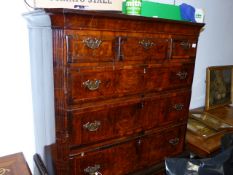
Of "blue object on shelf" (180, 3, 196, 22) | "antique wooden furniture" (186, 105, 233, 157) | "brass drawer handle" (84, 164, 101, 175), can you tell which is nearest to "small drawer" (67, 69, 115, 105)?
"brass drawer handle" (84, 164, 101, 175)

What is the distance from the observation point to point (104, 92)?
114cm

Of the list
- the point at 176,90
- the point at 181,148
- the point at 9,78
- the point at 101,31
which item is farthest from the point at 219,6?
the point at 9,78

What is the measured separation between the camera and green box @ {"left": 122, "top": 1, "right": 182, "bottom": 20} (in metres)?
1.41

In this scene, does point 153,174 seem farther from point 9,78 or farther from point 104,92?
point 9,78

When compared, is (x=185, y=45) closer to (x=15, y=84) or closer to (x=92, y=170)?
(x=92, y=170)

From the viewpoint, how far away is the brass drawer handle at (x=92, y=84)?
1.06 m

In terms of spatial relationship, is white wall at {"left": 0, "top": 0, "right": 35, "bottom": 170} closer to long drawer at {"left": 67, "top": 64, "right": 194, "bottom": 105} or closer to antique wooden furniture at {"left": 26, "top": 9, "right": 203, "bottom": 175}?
antique wooden furniture at {"left": 26, "top": 9, "right": 203, "bottom": 175}

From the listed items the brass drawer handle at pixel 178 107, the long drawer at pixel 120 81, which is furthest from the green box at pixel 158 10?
the brass drawer handle at pixel 178 107

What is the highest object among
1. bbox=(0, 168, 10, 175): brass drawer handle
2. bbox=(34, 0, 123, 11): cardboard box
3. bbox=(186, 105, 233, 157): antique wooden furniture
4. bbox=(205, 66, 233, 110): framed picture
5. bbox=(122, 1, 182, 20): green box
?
bbox=(122, 1, 182, 20): green box

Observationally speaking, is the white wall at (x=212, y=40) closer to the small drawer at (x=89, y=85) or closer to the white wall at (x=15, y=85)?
the small drawer at (x=89, y=85)

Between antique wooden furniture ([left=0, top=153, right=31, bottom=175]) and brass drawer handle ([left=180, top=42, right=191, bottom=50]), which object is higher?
brass drawer handle ([left=180, top=42, right=191, bottom=50])

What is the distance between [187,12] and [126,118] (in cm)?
92

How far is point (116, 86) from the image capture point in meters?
1.18

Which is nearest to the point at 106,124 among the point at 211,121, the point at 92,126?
the point at 92,126
